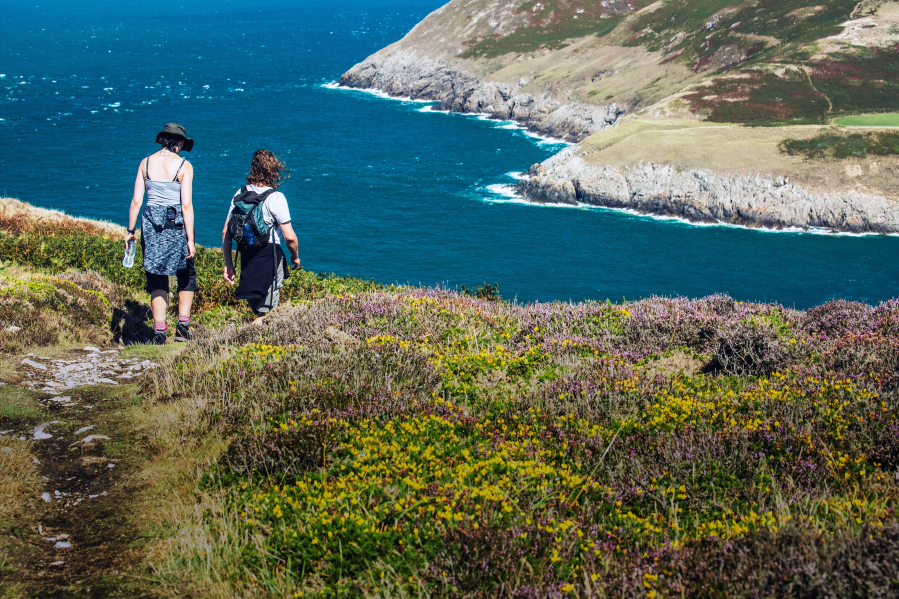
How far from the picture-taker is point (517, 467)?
16.0ft

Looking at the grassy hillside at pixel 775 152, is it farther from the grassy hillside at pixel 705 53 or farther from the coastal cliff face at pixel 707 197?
the grassy hillside at pixel 705 53

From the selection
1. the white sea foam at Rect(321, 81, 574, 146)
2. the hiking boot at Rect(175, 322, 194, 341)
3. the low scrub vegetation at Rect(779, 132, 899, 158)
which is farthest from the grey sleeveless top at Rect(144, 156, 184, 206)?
the white sea foam at Rect(321, 81, 574, 146)

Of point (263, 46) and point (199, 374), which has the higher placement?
point (263, 46)

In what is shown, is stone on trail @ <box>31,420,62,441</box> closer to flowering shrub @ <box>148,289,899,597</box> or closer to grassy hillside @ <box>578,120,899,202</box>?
flowering shrub @ <box>148,289,899,597</box>

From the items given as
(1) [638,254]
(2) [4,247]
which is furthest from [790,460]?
(1) [638,254]

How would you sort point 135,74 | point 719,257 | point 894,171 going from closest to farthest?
1. point 719,257
2. point 894,171
3. point 135,74

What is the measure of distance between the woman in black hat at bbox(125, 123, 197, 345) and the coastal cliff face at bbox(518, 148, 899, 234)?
70896 mm

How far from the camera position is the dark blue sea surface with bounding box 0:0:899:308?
5644cm

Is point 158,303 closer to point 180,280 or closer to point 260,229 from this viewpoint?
point 180,280

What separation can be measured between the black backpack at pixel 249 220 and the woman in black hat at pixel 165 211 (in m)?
0.60

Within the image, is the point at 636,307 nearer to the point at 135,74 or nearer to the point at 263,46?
the point at 135,74

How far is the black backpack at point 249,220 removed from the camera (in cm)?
905

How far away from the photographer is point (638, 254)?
62188 mm

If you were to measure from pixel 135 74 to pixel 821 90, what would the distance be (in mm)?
135095
